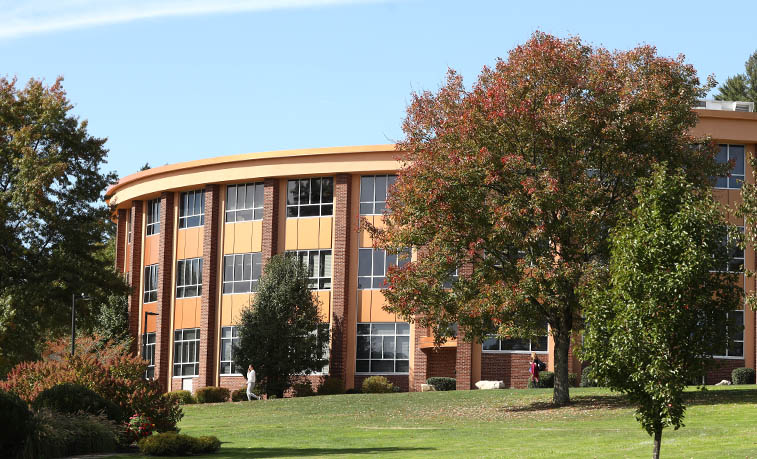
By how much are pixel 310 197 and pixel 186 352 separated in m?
10.8

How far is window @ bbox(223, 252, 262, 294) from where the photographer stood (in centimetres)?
5291

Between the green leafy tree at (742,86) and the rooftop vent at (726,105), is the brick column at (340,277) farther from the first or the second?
the green leafy tree at (742,86)

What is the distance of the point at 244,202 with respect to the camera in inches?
2131

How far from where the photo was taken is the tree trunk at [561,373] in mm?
34000

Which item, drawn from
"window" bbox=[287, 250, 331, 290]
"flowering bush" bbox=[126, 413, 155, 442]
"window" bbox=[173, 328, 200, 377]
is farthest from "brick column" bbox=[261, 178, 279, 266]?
"flowering bush" bbox=[126, 413, 155, 442]

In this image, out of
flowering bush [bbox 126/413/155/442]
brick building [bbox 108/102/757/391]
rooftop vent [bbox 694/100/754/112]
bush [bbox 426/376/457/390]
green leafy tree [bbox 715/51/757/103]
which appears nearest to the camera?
flowering bush [bbox 126/413/155/442]

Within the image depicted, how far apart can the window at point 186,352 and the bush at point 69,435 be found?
32.1 metres

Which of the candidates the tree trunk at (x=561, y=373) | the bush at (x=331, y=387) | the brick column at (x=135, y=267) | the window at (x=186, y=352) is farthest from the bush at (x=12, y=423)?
the brick column at (x=135, y=267)

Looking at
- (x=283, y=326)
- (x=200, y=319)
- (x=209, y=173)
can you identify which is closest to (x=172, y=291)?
(x=200, y=319)

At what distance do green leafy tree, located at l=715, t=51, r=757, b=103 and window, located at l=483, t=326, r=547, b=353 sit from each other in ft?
145

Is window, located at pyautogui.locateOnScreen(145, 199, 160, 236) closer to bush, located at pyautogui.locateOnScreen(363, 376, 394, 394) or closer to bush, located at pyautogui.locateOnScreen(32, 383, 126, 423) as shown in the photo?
bush, located at pyautogui.locateOnScreen(363, 376, 394, 394)

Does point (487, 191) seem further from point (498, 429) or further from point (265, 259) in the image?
point (265, 259)

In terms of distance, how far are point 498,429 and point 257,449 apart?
7489 millimetres

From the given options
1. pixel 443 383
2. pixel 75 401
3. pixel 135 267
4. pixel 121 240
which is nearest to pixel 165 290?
pixel 135 267
